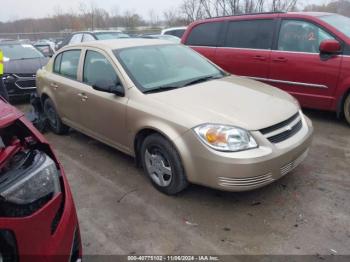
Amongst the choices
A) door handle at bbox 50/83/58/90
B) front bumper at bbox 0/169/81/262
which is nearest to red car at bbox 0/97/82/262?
front bumper at bbox 0/169/81/262

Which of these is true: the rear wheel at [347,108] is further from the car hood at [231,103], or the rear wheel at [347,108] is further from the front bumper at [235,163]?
the front bumper at [235,163]

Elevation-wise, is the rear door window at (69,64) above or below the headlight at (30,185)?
above

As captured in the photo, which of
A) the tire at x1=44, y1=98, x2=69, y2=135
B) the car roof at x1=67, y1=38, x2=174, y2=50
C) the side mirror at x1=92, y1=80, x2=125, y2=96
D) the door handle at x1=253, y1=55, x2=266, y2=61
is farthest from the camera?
the door handle at x1=253, y1=55, x2=266, y2=61

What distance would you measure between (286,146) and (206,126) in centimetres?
78

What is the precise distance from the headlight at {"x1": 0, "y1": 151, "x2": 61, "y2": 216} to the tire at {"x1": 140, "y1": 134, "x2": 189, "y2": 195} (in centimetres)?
142

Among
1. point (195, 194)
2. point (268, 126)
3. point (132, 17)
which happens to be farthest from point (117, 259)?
point (132, 17)

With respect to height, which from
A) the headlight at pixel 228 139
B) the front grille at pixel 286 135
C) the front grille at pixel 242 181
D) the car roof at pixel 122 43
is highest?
the car roof at pixel 122 43

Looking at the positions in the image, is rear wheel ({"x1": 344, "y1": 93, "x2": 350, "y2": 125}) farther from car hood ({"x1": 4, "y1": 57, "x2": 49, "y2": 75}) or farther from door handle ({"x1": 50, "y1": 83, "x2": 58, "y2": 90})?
car hood ({"x1": 4, "y1": 57, "x2": 49, "y2": 75})

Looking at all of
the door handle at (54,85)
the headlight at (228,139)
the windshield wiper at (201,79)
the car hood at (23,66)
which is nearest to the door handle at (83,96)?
the door handle at (54,85)

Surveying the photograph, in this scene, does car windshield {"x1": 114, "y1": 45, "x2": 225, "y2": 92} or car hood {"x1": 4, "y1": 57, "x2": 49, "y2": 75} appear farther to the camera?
car hood {"x1": 4, "y1": 57, "x2": 49, "y2": 75}

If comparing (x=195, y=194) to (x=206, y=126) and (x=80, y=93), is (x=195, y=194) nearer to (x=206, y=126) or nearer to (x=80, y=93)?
(x=206, y=126)

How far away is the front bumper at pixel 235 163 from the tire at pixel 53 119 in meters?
2.91

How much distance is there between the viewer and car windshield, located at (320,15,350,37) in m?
5.29

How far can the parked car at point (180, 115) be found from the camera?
→ 121 inches
